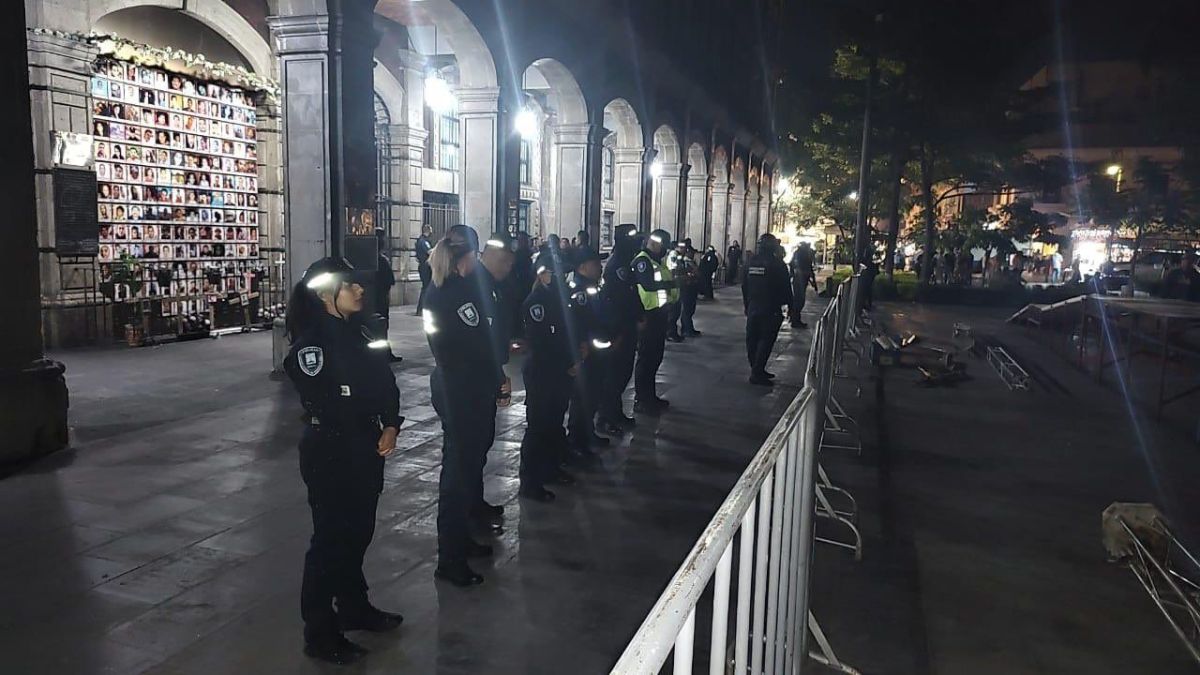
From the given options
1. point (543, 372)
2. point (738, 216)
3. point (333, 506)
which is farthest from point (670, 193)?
point (333, 506)

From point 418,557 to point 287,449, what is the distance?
110 inches

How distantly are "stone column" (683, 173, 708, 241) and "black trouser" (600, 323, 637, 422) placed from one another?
21118mm

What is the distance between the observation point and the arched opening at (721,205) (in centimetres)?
3200

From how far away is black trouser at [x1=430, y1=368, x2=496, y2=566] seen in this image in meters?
4.61

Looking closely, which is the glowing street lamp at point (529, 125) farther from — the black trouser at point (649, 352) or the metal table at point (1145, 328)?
the black trouser at point (649, 352)

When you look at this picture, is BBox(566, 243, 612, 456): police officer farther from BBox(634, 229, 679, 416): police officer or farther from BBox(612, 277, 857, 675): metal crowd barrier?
BBox(612, 277, 857, 675): metal crowd barrier

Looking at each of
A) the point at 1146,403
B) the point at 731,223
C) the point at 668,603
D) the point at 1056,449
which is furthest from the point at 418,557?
the point at 731,223

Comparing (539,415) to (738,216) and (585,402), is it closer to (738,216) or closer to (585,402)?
(585,402)

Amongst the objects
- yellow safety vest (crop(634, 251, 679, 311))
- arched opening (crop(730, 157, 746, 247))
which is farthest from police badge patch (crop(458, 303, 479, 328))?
arched opening (crop(730, 157, 746, 247))

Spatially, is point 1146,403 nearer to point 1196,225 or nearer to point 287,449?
point 287,449

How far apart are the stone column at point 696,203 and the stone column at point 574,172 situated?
404 inches

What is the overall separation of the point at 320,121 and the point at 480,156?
195 inches

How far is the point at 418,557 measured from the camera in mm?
5047

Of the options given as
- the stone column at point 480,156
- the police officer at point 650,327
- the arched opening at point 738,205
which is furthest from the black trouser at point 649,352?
the arched opening at point 738,205
